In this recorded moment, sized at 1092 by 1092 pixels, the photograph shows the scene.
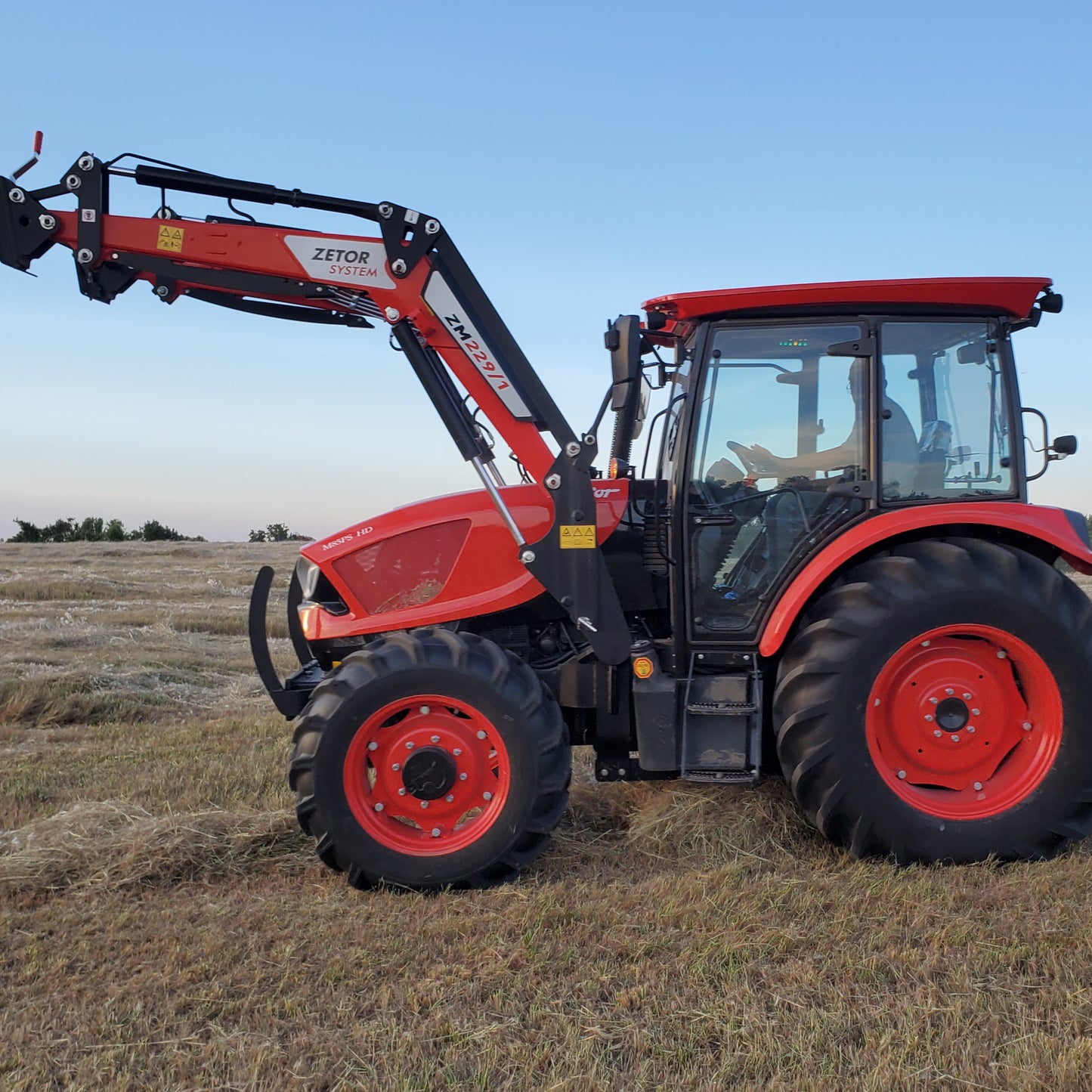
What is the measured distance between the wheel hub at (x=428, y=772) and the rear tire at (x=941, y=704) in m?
1.45

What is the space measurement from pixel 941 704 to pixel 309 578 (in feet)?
9.92

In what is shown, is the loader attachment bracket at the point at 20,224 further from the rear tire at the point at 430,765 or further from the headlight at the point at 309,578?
the rear tire at the point at 430,765

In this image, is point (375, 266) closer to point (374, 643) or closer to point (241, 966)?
point (374, 643)

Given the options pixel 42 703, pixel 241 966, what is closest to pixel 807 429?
pixel 241 966

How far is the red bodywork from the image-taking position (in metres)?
4.81

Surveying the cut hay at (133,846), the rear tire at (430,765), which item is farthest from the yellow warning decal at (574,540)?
the cut hay at (133,846)

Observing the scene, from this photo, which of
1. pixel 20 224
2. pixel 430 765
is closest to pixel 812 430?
pixel 430 765

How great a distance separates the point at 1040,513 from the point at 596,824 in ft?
8.32

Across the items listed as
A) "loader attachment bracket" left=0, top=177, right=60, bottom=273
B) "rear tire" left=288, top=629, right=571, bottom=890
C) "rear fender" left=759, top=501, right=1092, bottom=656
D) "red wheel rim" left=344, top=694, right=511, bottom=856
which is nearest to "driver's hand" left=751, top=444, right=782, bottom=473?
"rear fender" left=759, top=501, right=1092, bottom=656

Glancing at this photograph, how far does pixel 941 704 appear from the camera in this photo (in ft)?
14.9

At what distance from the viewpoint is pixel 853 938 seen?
3.62m

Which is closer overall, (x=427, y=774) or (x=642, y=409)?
(x=427, y=774)

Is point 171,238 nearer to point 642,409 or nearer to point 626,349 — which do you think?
point 626,349

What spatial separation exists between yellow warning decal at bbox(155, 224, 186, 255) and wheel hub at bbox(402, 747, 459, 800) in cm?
249
